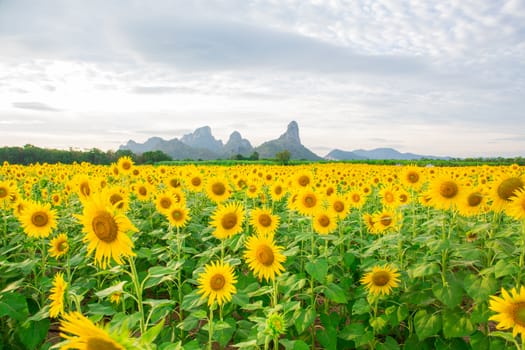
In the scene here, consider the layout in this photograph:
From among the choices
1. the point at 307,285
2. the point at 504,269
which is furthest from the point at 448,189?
the point at 307,285

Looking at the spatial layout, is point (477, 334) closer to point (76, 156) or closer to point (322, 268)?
point (322, 268)

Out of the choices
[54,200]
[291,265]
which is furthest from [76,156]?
[291,265]

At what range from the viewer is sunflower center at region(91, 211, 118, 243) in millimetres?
2287

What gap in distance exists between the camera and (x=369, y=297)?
3.67 m

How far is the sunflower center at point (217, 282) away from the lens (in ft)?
9.75

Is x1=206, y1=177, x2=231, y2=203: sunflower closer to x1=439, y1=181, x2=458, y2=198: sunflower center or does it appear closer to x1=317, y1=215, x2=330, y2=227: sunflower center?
x1=317, y1=215, x2=330, y2=227: sunflower center

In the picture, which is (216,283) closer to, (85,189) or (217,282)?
(217,282)

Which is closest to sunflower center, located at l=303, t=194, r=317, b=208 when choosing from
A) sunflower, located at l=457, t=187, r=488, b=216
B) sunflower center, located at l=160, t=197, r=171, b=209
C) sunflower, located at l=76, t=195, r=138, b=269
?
sunflower, located at l=457, t=187, r=488, b=216

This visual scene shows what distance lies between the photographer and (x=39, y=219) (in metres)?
4.41

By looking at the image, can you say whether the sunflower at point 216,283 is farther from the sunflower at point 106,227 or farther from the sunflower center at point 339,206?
the sunflower center at point 339,206

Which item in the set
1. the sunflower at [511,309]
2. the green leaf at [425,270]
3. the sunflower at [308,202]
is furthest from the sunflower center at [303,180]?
the sunflower at [511,309]

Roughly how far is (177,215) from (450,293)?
3354 millimetres

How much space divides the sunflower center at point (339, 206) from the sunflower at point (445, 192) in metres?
1.35

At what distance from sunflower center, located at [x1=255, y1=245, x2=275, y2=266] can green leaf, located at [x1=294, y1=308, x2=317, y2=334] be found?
616 millimetres
